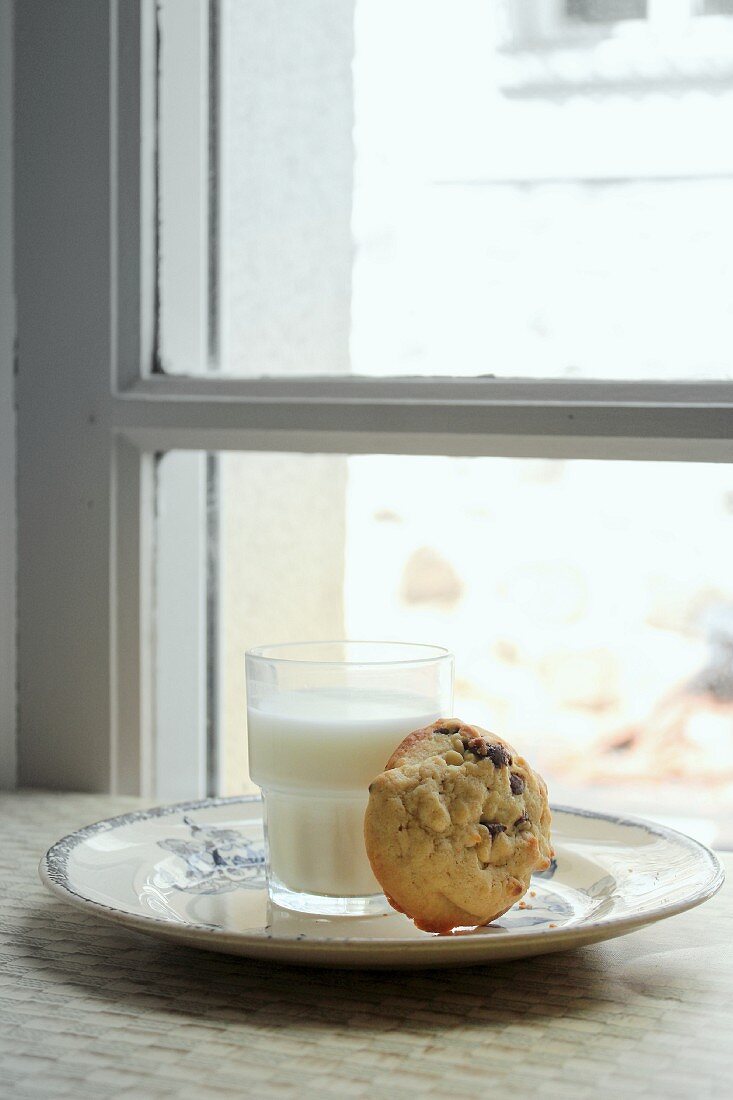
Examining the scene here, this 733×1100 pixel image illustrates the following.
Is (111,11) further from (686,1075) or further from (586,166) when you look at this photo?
(686,1075)

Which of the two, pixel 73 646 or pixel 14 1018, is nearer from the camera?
pixel 14 1018

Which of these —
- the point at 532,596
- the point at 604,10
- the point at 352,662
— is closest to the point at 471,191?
the point at 604,10

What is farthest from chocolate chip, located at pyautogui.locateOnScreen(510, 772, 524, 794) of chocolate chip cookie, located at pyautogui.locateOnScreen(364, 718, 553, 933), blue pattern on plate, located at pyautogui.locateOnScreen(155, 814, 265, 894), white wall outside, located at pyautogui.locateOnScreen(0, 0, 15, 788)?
white wall outside, located at pyautogui.locateOnScreen(0, 0, 15, 788)

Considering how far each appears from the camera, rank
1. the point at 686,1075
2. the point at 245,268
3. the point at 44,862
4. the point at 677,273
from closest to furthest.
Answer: the point at 686,1075 → the point at 44,862 → the point at 677,273 → the point at 245,268

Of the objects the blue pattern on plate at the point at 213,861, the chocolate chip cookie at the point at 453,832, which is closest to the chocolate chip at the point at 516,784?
the chocolate chip cookie at the point at 453,832

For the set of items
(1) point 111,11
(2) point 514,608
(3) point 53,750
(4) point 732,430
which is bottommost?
(3) point 53,750

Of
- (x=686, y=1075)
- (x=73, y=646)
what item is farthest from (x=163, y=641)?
(x=686, y=1075)
